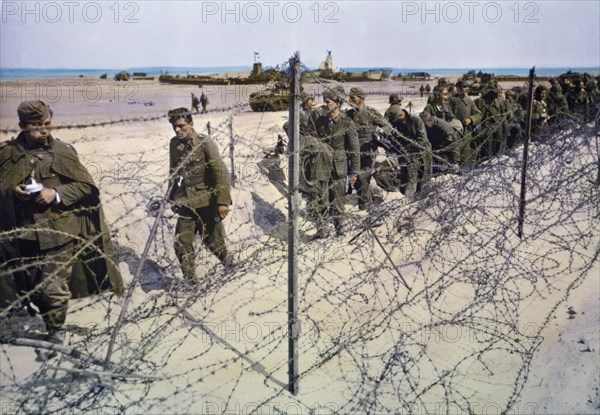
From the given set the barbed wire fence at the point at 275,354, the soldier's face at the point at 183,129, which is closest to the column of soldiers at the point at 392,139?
the barbed wire fence at the point at 275,354

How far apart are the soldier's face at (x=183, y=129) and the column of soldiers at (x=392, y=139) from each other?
1037 mm

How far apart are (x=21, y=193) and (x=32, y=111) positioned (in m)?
0.60

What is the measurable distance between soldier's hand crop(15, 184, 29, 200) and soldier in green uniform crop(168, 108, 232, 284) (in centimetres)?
124

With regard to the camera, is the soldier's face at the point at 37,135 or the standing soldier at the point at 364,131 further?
the standing soldier at the point at 364,131

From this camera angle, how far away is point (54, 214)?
4133 mm

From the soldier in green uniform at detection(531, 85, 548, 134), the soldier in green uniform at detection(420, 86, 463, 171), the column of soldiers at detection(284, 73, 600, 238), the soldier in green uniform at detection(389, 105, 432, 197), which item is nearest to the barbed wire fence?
the column of soldiers at detection(284, 73, 600, 238)

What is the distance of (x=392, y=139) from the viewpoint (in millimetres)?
8289

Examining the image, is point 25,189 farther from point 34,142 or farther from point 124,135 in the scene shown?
point 124,135

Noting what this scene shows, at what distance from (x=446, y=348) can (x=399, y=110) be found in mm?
5177

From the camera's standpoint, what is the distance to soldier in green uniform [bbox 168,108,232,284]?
491 centimetres

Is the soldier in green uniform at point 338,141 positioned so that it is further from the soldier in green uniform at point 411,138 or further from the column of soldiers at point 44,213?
the column of soldiers at point 44,213

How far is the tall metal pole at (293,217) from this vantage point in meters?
3.18

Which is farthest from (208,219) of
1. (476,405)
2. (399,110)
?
(399,110)

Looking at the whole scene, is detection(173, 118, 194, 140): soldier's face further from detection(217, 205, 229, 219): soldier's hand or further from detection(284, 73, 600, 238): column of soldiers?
detection(284, 73, 600, 238): column of soldiers
